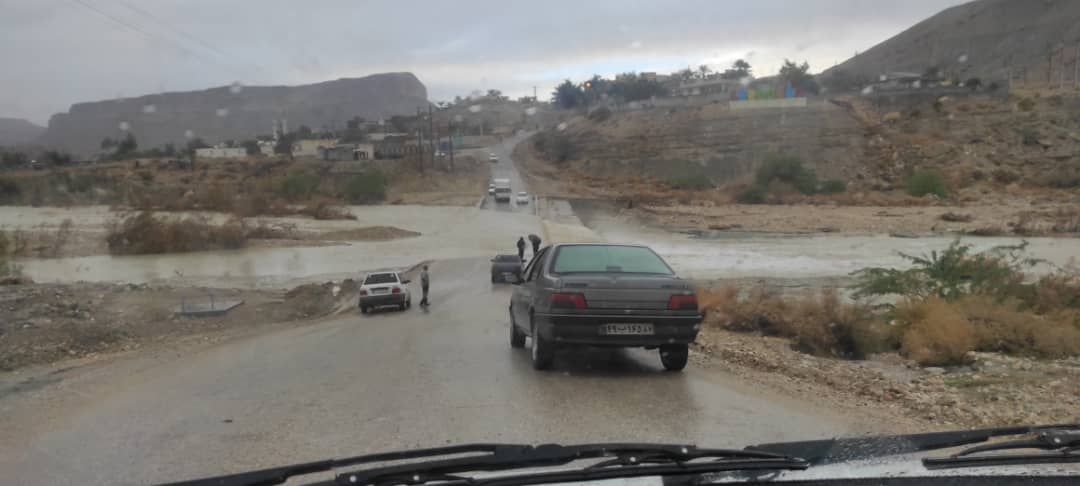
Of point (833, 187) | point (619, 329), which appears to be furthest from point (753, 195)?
point (619, 329)

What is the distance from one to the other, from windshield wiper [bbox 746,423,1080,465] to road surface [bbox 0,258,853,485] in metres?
3.22

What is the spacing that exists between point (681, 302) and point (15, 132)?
6866 cm

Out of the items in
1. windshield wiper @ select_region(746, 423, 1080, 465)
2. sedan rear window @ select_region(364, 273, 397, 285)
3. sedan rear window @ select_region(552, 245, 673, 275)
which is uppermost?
windshield wiper @ select_region(746, 423, 1080, 465)

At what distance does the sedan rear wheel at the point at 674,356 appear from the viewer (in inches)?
425

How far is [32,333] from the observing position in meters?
17.1

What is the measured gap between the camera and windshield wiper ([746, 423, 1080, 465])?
363cm

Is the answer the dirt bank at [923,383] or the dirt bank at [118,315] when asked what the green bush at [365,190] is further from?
the dirt bank at [923,383]

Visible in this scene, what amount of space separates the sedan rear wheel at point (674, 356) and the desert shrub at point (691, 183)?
84.7 metres

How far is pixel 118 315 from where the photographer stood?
73.8 ft

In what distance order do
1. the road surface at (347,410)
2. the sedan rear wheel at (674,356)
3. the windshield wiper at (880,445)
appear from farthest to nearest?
1. the sedan rear wheel at (674,356)
2. the road surface at (347,410)
3. the windshield wiper at (880,445)

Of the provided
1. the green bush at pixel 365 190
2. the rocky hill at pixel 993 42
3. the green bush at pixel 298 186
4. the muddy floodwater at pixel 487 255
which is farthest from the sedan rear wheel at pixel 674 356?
the rocky hill at pixel 993 42

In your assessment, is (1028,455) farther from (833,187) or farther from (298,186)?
(298,186)

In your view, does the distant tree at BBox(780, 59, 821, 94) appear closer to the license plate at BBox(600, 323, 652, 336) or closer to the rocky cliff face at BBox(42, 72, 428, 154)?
the rocky cliff face at BBox(42, 72, 428, 154)

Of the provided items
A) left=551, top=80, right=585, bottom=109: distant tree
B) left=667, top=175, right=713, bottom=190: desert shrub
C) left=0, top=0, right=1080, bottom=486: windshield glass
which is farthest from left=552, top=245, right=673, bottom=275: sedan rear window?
left=551, top=80, right=585, bottom=109: distant tree
